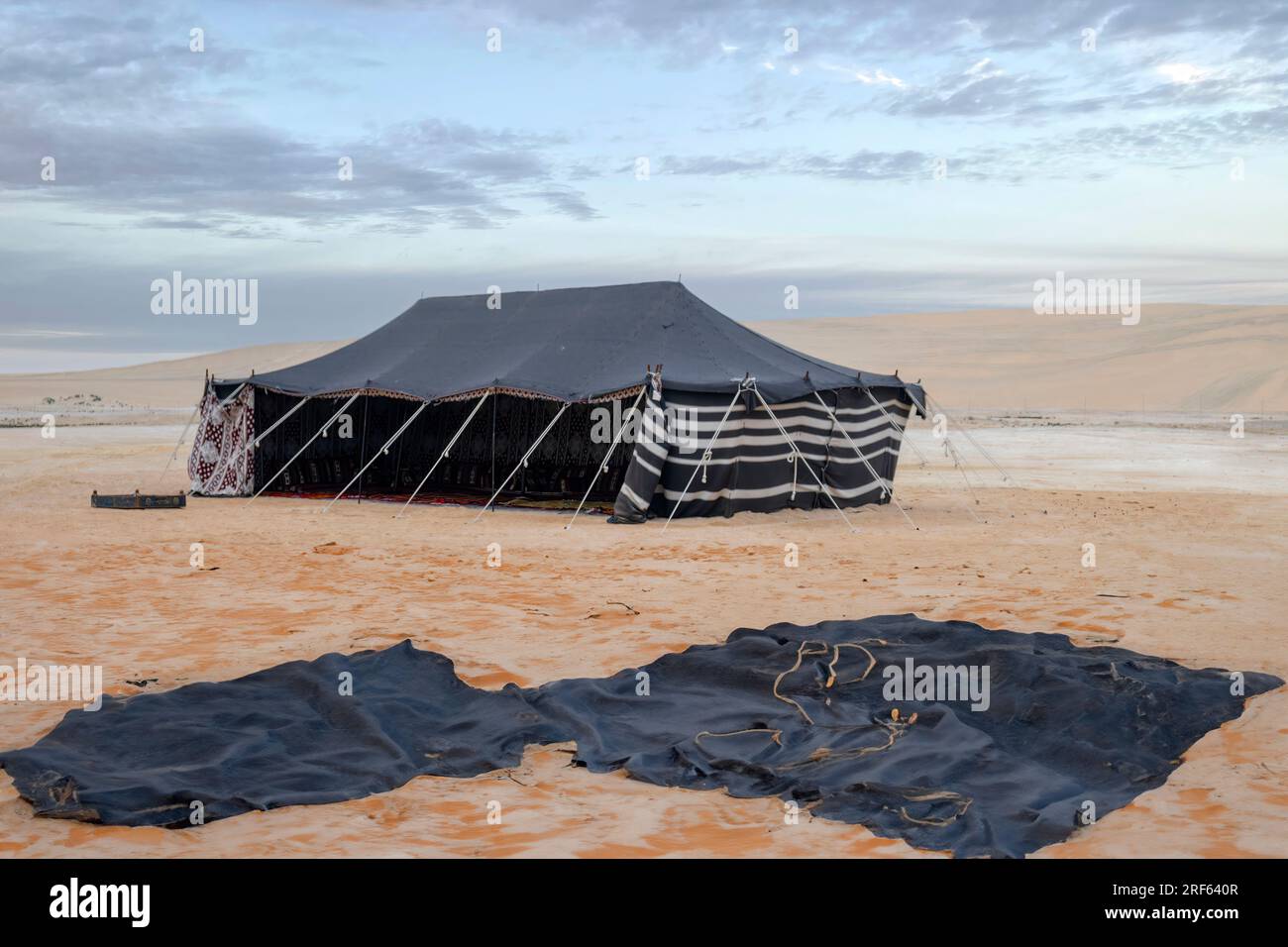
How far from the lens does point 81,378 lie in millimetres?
91000

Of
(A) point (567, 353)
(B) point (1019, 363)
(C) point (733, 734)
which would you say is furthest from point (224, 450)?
(B) point (1019, 363)

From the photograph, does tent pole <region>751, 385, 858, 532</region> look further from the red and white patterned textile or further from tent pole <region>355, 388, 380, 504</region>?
the red and white patterned textile

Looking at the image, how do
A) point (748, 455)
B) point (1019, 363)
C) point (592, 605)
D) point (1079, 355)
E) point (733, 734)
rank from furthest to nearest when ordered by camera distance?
point (1079, 355), point (1019, 363), point (748, 455), point (592, 605), point (733, 734)

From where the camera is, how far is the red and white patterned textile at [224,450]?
16.7m

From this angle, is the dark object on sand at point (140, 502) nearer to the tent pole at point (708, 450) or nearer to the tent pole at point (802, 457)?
the tent pole at point (708, 450)

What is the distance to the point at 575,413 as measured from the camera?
1628cm

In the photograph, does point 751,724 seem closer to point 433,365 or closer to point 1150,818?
point 1150,818

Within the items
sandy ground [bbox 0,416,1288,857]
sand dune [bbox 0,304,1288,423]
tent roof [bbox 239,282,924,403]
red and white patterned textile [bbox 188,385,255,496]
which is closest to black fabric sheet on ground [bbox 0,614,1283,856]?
sandy ground [bbox 0,416,1288,857]

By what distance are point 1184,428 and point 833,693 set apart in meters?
33.8

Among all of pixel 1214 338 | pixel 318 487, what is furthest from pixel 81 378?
pixel 318 487

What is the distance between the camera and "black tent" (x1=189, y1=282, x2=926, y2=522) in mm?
13719

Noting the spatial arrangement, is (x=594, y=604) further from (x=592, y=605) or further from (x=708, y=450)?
(x=708, y=450)

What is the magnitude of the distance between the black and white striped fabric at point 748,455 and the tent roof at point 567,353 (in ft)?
0.82

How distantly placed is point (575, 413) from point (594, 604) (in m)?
7.90
